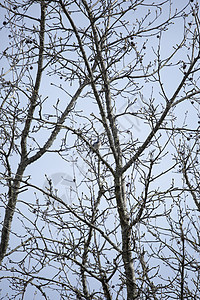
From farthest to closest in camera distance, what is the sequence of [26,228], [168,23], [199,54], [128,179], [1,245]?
[1,245] < [26,228] < [168,23] < [128,179] < [199,54]

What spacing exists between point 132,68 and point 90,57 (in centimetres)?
60

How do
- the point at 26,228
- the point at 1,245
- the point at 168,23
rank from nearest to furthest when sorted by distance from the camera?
the point at 168,23, the point at 26,228, the point at 1,245

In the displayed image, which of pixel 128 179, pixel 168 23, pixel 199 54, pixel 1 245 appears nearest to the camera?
pixel 199 54

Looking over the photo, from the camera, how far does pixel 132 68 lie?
4.31m

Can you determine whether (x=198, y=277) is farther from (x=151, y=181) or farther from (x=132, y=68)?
(x=132, y=68)

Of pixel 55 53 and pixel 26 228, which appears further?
pixel 26 228

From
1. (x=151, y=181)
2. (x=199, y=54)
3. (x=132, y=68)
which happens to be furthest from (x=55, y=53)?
(x=151, y=181)

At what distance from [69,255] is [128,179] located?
1177mm

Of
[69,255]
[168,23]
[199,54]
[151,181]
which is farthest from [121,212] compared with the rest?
[168,23]

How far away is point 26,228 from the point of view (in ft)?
14.1

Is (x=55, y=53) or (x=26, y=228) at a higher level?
(x=55, y=53)

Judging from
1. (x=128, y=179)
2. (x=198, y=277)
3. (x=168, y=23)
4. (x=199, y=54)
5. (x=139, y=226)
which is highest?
(x=168, y=23)

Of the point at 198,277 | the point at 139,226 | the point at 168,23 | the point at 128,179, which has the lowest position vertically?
the point at 198,277

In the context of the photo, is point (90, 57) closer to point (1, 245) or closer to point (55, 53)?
point (55, 53)
